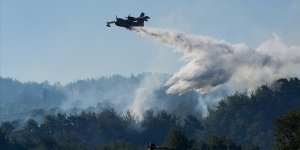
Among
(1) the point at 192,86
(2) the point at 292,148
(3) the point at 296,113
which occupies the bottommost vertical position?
(2) the point at 292,148

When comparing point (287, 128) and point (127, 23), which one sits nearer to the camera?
point (127, 23)

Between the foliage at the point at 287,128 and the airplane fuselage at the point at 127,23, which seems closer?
the airplane fuselage at the point at 127,23

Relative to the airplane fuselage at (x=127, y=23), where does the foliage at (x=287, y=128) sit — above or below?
below

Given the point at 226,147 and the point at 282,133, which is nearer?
the point at 282,133

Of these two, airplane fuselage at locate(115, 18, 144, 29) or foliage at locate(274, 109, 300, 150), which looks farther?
foliage at locate(274, 109, 300, 150)

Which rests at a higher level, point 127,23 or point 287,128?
point 127,23

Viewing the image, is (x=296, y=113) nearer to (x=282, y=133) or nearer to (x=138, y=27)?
(x=282, y=133)

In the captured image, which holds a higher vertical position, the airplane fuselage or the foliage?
the airplane fuselage

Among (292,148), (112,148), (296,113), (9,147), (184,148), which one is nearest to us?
(292,148)

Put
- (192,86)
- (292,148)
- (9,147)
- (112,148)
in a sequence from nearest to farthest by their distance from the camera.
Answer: (292,148) < (192,86) < (112,148) < (9,147)

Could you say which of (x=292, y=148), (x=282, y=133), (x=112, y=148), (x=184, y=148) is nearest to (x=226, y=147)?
(x=184, y=148)

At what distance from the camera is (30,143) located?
176 meters

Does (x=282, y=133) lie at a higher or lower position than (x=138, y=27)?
lower

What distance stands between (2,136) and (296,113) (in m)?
100
